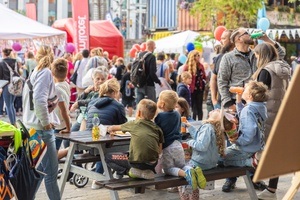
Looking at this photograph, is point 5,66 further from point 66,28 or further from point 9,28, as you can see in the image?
point 66,28

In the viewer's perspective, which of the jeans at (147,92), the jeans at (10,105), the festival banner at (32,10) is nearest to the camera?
the jeans at (147,92)

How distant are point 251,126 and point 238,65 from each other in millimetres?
1353

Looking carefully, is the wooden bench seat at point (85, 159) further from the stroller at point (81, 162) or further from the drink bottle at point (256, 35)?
the drink bottle at point (256, 35)

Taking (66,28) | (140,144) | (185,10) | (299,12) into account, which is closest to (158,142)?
(140,144)

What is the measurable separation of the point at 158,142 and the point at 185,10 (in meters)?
35.1

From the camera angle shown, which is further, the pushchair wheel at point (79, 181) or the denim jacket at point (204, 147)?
the pushchair wheel at point (79, 181)

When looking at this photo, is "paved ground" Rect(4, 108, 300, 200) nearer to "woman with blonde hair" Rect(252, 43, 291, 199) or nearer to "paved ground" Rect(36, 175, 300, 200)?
"paved ground" Rect(36, 175, 300, 200)

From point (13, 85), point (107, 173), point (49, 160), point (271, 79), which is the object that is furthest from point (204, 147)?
point (13, 85)

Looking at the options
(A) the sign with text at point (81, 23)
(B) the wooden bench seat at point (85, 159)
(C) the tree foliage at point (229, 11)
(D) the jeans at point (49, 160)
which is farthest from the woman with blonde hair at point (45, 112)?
(C) the tree foliage at point (229, 11)

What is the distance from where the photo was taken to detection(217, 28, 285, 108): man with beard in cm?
830

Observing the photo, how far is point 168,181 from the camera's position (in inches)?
259

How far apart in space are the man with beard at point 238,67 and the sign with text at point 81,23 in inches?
506

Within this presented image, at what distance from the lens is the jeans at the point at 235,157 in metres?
7.31

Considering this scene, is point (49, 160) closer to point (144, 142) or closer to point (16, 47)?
point (144, 142)
